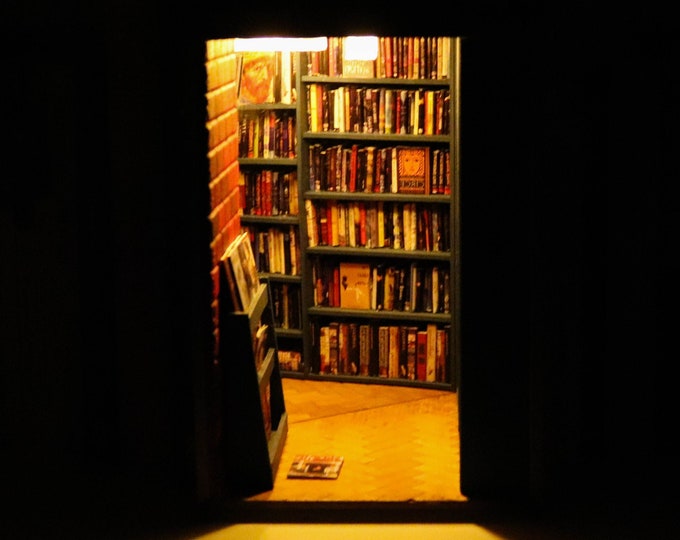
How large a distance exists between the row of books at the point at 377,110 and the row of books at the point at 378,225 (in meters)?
0.40

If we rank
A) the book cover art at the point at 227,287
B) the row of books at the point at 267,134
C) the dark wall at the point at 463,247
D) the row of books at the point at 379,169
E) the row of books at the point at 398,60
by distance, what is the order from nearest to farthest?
the dark wall at the point at 463,247 → the book cover art at the point at 227,287 → the row of books at the point at 398,60 → the row of books at the point at 379,169 → the row of books at the point at 267,134

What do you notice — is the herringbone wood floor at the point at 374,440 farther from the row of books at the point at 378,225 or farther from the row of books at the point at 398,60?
the row of books at the point at 398,60

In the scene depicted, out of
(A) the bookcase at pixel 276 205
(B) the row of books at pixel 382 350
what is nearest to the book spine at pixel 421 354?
(B) the row of books at pixel 382 350

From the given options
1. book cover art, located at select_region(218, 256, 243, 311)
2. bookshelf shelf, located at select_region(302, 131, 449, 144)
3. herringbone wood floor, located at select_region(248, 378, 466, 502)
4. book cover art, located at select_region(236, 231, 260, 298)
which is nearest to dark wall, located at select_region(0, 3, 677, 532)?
book cover art, located at select_region(218, 256, 243, 311)

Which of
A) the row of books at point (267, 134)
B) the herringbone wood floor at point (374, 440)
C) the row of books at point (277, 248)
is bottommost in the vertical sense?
the herringbone wood floor at point (374, 440)

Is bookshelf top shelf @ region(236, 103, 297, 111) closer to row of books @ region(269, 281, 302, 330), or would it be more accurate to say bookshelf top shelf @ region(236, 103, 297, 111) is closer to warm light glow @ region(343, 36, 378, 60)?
warm light glow @ region(343, 36, 378, 60)

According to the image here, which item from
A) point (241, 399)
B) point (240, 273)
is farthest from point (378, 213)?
point (241, 399)

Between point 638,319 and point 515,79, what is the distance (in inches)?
45.8

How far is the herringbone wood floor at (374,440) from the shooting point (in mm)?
5168

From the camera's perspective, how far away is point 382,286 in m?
6.62

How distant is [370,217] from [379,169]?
0.87ft

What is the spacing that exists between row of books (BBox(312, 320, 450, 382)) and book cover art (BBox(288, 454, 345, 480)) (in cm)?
115

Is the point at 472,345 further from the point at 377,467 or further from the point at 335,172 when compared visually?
the point at 335,172

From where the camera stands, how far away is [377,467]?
5461 mm
